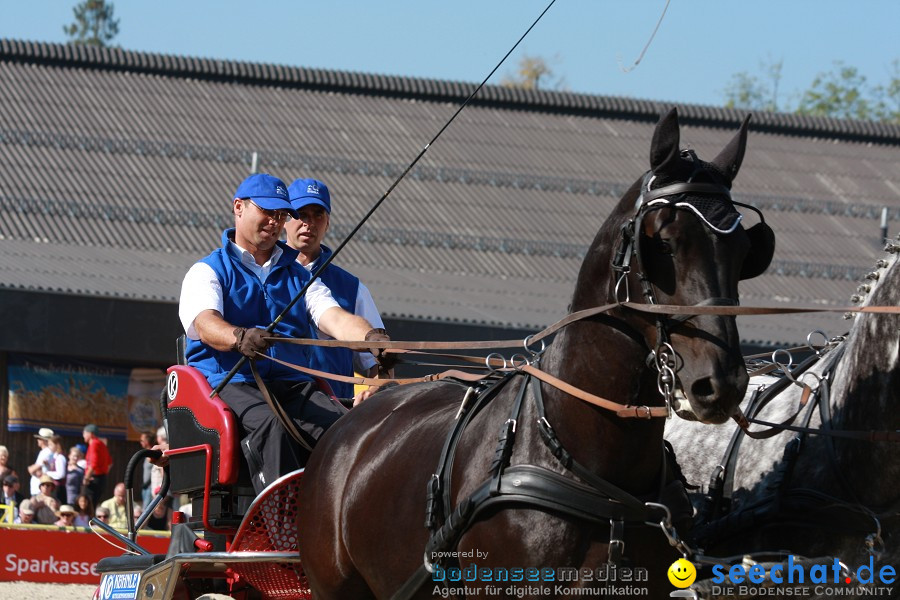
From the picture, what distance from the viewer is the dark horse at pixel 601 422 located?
3389mm

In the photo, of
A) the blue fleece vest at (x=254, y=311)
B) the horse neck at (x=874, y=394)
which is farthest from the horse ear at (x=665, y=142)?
the blue fleece vest at (x=254, y=311)

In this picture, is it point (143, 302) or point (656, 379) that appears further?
point (143, 302)

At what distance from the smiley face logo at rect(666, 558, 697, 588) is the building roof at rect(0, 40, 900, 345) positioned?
1049cm

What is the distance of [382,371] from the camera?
5211mm

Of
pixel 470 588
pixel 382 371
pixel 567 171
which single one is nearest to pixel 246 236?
pixel 382 371

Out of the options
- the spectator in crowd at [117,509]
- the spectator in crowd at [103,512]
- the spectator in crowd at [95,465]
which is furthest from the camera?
the spectator in crowd at [95,465]

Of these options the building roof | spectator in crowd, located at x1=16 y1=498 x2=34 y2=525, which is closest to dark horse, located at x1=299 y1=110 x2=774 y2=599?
spectator in crowd, located at x1=16 y1=498 x2=34 y2=525

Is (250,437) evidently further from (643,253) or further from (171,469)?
(643,253)

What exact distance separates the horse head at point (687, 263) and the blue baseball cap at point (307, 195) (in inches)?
100

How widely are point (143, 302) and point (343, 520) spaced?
962cm

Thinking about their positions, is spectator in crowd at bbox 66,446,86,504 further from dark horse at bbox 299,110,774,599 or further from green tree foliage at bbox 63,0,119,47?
green tree foliage at bbox 63,0,119,47

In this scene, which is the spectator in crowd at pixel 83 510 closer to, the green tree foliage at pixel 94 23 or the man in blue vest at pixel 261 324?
the man in blue vest at pixel 261 324

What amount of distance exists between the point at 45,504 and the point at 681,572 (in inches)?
380

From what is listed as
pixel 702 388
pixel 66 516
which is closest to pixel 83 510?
pixel 66 516
